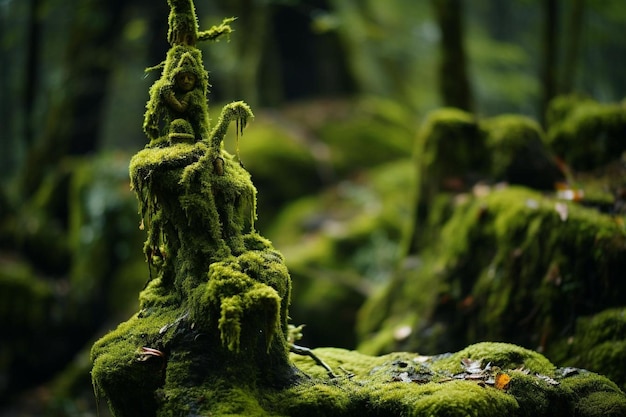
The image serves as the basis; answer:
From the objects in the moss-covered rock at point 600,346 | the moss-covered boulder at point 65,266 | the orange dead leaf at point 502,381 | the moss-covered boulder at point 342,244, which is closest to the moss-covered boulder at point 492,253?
the moss-covered rock at point 600,346

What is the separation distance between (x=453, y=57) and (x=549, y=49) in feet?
6.10

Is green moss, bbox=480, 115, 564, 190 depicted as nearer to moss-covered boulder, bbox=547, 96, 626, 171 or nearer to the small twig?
moss-covered boulder, bbox=547, 96, 626, 171

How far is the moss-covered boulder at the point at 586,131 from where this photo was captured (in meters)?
6.20

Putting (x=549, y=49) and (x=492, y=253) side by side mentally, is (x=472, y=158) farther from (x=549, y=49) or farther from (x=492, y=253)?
(x=549, y=49)

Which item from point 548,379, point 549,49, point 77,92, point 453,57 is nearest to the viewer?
point 548,379

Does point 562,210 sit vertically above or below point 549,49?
below

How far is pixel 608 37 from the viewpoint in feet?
50.0

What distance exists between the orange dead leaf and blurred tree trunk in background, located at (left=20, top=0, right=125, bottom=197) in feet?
41.2

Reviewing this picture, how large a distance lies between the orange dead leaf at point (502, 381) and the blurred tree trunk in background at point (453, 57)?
5.92m

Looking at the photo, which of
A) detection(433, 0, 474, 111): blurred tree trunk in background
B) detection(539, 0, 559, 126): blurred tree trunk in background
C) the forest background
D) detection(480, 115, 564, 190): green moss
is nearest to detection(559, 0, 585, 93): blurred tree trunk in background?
the forest background

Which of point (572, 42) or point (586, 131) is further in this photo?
point (572, 42)

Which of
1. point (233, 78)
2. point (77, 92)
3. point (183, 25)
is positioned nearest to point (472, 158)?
point (183, 25)

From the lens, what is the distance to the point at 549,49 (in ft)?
30.0

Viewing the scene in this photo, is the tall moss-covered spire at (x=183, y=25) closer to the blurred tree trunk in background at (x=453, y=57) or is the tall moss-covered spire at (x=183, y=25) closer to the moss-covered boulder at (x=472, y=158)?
the moss-covered boulder at (x=472, y=158)
